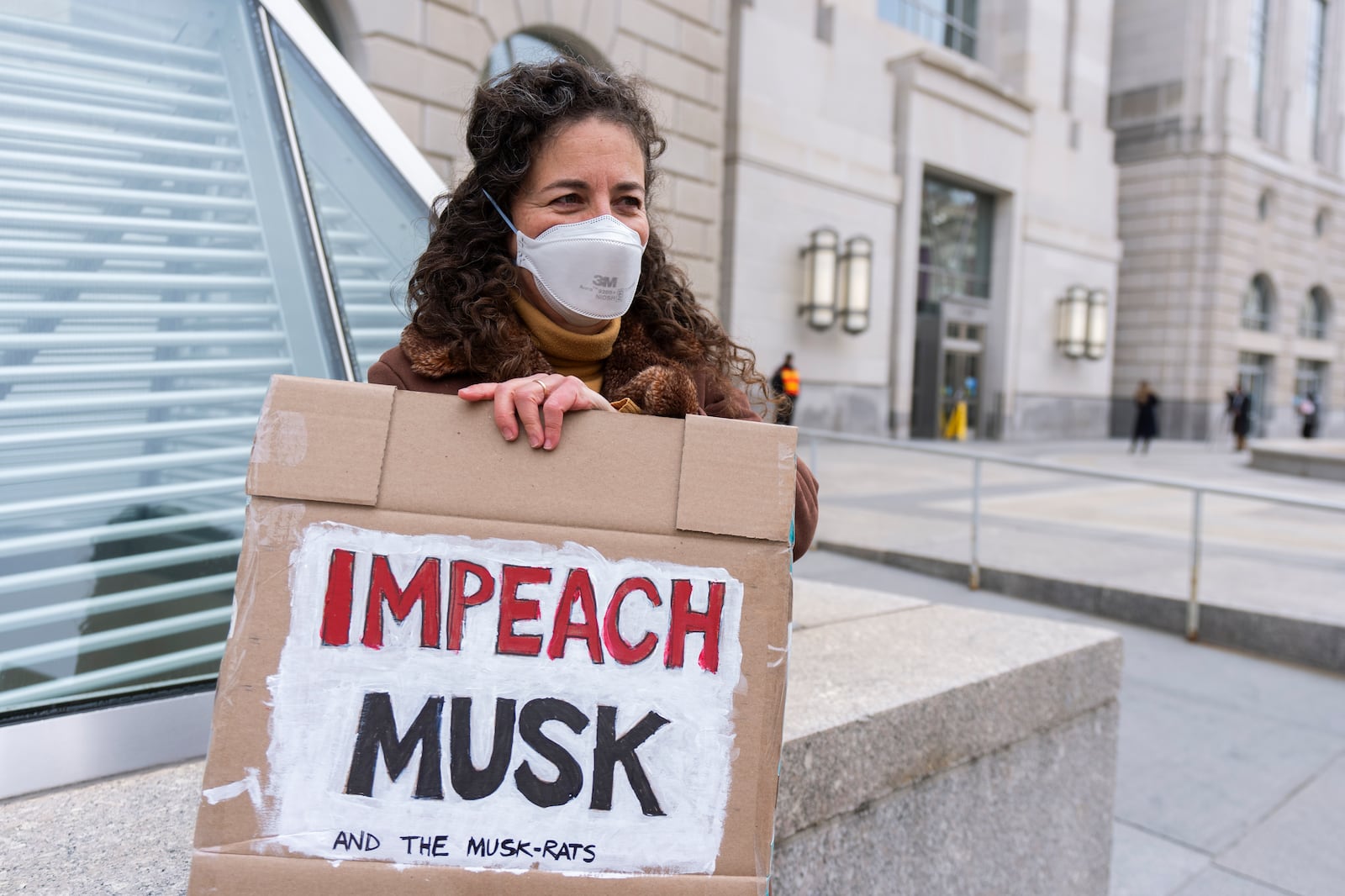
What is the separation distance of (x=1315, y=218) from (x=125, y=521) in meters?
35.5

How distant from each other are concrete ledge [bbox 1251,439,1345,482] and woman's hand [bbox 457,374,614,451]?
15.9 m

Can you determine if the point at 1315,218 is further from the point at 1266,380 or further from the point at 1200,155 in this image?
the point at 1200,155

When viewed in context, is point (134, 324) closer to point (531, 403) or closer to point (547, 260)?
point (547, 260)

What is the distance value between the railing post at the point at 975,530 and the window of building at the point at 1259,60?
26.3m

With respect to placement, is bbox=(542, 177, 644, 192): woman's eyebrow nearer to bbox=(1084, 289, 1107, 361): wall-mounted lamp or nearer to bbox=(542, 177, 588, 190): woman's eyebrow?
bbox=(542, 177, 588, 190): woman's eyebrow

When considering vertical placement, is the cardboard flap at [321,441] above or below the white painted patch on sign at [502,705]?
above

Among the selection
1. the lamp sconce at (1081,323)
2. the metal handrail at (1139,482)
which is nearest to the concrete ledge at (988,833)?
the metal handrail at (1139,482)

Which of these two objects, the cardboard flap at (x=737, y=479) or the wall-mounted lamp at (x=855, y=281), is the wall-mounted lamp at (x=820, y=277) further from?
the cardboard flap at (x=737, y=479)

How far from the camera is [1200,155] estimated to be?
24.7m

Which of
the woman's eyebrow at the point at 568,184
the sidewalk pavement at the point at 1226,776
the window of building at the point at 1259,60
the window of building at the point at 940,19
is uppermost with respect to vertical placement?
the window of building at the point at 1259,60

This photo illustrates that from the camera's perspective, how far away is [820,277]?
15.6 metres

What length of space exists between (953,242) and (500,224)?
20.6m

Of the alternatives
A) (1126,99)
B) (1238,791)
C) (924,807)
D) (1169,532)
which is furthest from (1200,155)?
(924,807)

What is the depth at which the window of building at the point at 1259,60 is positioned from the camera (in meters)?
26.7
